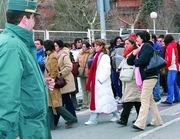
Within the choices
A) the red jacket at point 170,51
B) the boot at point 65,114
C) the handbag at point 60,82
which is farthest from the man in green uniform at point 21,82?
the red jacket at point 170,51

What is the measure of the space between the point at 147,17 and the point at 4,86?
135 ft

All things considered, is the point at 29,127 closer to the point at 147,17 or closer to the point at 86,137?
the point at 86,137

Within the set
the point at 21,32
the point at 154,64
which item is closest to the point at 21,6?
the point at 21,32

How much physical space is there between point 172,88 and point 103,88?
2.94m

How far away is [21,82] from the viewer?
324 cm

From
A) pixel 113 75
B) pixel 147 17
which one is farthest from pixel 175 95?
pixel 147 17

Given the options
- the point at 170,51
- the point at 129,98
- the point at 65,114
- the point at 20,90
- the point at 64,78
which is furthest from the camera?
the point at 170,51

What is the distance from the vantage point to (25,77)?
3.29m

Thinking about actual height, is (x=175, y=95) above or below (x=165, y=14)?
below

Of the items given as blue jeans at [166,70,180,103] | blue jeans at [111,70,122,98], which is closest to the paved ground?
blue jeans at [166,70,180,103]

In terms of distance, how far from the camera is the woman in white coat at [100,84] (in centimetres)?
966

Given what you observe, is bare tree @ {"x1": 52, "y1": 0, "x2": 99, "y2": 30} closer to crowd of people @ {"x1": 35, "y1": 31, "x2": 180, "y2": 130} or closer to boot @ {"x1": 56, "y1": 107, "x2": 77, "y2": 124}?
crowd of people @ {"x1": 35, "y1": 31, "x2": 180, "y2": 130}

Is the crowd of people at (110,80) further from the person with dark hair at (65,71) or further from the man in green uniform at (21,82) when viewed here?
the man in green uniform at (21,82)

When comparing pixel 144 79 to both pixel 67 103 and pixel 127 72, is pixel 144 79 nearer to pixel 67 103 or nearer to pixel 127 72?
pixel 127 72
